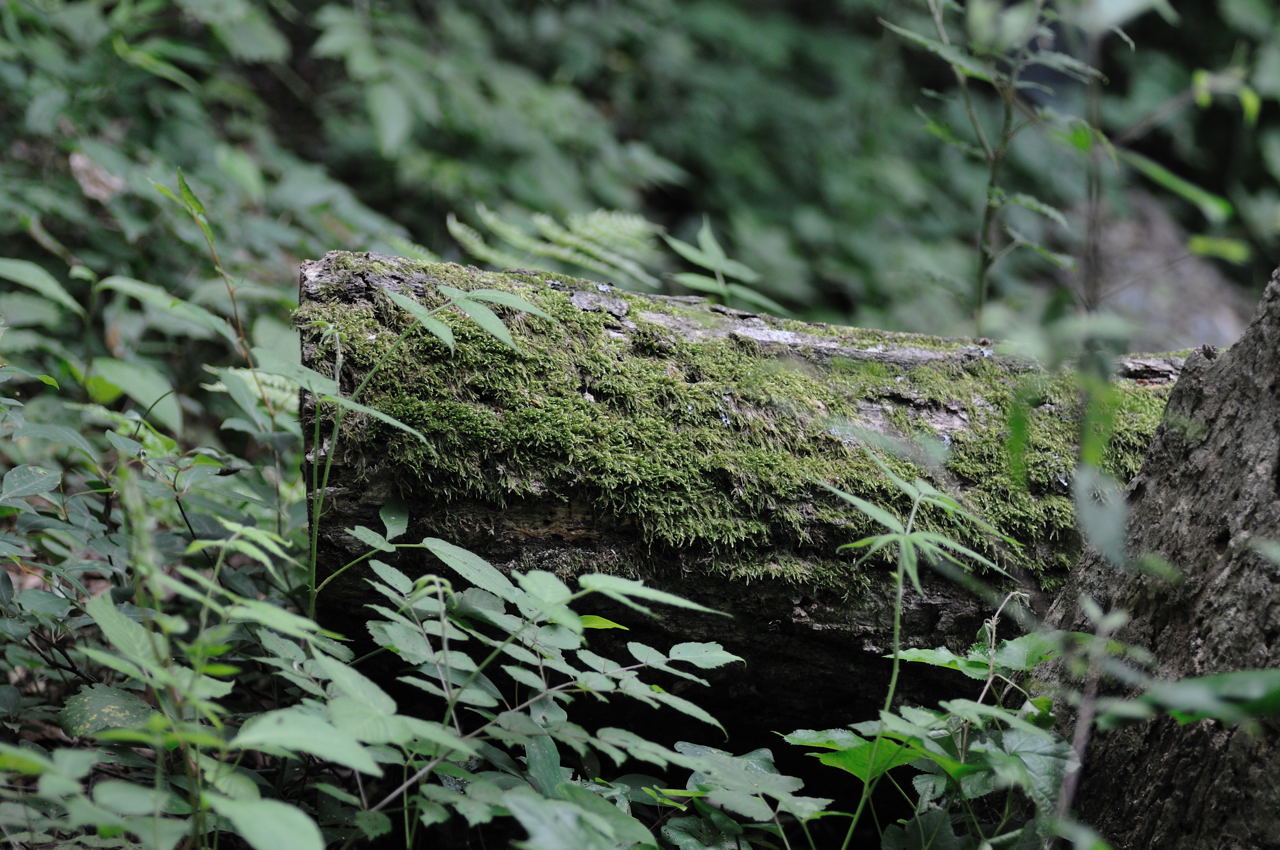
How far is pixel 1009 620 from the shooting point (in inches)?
64.6

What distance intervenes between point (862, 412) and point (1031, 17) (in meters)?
0.88

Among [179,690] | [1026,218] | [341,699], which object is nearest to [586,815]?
[341,699]

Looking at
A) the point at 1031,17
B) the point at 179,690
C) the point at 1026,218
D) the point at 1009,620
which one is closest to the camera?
the point at 179,690

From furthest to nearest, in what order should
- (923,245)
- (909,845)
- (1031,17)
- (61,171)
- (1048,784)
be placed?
(923,245) → (61,171) → (1031,17) → (909,845) → (1048,784)

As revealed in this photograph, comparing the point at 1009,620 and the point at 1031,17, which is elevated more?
the point at 1031,17

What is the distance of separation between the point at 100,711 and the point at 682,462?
1031 millimetres

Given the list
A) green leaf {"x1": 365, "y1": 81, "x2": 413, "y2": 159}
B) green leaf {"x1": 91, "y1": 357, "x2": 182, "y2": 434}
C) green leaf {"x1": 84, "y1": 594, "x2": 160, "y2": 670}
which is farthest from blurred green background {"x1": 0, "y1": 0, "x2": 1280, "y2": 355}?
green leaf {"x1": 84, "y1": 594, "x2": 160, "y2": 670}

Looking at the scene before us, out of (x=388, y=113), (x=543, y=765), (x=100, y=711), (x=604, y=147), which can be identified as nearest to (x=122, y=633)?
(x=100, y=711)

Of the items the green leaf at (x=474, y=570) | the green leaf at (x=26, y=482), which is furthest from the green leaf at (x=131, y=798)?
the green leaf at (x=26, y=482)

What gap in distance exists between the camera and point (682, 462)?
5.41 feet

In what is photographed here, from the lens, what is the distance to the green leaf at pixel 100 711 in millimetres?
1286

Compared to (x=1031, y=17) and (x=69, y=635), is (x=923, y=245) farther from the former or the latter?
(x=69, y=635)

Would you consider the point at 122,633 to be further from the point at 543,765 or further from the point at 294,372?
the point at 543,765

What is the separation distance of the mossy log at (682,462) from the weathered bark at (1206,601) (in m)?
0.32
